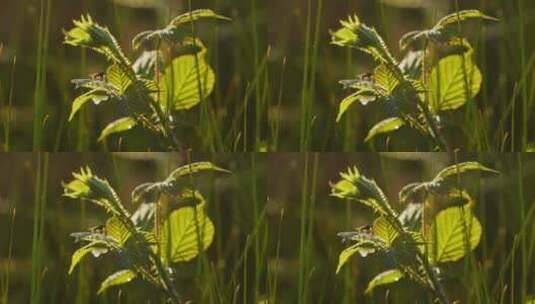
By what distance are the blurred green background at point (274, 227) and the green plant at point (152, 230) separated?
0.6 inches

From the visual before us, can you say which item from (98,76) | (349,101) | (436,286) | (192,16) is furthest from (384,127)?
(98,76)

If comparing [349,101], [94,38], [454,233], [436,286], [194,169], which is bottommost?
[436,286]

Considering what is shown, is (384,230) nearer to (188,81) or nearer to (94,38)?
(188,81)

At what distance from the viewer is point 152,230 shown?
1.76m

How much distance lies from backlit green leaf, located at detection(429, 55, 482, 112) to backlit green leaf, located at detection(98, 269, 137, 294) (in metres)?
0.70

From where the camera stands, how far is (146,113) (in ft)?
5.79

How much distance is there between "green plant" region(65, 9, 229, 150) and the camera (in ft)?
5.74

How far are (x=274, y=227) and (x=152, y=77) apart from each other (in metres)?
0.38

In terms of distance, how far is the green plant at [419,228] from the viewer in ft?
5.75

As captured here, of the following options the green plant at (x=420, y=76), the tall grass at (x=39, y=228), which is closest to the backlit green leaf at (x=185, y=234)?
the tall grass at (x=39, y=228)

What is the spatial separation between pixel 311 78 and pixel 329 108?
68mm

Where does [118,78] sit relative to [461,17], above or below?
below

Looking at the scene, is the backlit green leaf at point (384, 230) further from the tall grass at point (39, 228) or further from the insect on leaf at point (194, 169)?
the tall grass at point (39, 228)

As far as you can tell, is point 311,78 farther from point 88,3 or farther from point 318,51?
point 88,3
